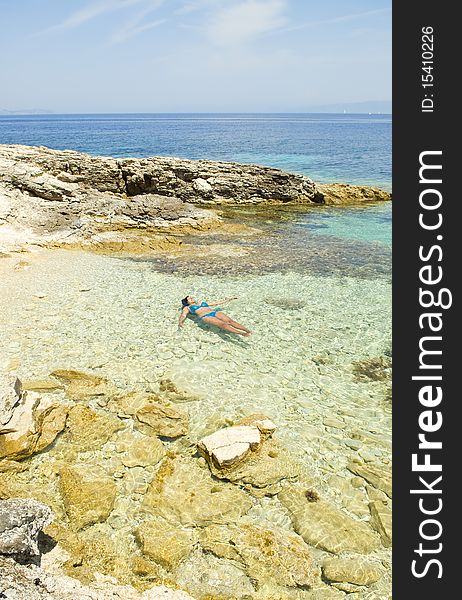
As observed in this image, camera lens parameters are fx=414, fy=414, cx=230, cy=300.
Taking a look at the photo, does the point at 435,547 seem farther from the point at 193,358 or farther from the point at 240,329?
the point at 240,329

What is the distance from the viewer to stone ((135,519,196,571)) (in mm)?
4504

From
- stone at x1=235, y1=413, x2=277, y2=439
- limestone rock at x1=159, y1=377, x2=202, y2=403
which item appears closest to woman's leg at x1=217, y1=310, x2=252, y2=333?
limestone rock at x1=159, y1=377, x2=202, y2=403

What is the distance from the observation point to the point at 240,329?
9859mm

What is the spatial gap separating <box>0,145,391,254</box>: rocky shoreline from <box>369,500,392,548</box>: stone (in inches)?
525

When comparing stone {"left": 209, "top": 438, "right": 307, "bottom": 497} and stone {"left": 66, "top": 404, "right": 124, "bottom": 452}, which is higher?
stone {"left": 66, "top": 404, "right": 124, "bottom": 452}

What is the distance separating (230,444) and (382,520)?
7.12 feet

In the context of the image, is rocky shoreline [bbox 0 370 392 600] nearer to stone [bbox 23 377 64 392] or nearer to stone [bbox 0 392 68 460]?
stone [bbox 0 392 68 460]

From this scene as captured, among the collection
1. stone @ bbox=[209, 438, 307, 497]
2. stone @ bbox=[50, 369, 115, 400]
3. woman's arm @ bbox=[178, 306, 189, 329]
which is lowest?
stone @ bbox=[209, 438, 307, 497]

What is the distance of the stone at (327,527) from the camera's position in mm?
4812

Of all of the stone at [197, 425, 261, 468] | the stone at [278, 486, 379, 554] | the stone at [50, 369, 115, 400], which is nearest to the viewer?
the stone at [278, 486, 379, 554]

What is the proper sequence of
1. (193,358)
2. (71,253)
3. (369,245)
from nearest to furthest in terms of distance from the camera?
(193,358) → (71,253) → (369,245)

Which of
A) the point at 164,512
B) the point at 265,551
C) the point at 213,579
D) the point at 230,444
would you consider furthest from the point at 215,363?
the point at 213,579

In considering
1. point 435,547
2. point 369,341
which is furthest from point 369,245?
point 435,547

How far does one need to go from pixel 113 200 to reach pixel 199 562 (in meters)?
18.1
